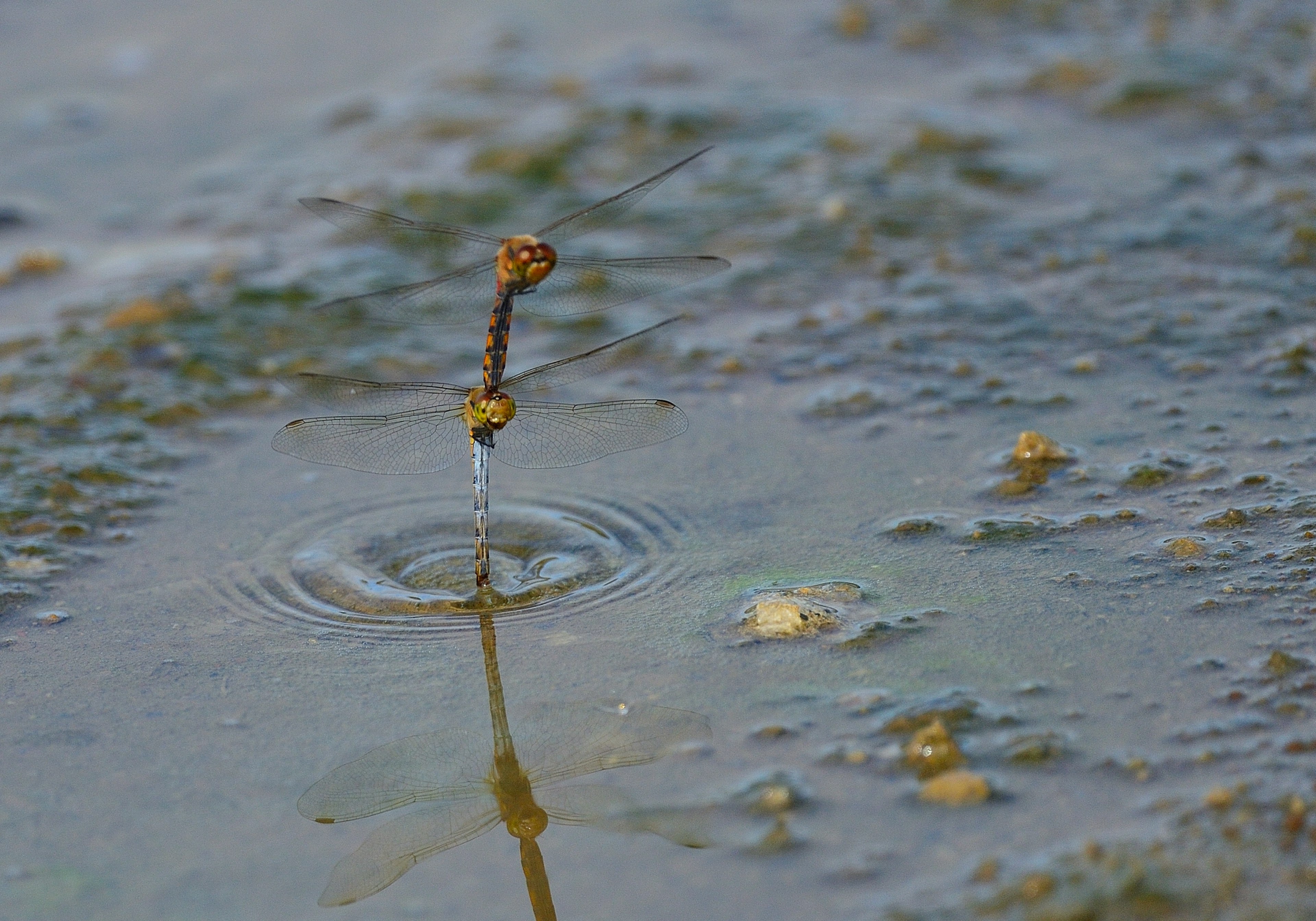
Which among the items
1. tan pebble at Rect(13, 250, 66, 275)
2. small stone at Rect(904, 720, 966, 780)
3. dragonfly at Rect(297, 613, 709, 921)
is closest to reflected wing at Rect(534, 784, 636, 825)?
dragonfly at Rect(297, 613, 709, 921)

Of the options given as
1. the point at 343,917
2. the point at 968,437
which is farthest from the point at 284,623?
the point at 968,437

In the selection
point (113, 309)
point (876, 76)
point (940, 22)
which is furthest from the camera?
point (940, 22)

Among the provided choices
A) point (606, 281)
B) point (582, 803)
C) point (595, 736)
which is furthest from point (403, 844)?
point (606, 281)

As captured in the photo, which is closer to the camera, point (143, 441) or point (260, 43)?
point (143, 441)

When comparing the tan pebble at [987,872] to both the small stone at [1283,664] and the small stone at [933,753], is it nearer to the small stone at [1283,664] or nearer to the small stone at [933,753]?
the small stone at [933,753]

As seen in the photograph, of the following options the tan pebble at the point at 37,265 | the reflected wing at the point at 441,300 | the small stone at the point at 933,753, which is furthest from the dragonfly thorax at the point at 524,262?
the tan pebble at the point at 37,265

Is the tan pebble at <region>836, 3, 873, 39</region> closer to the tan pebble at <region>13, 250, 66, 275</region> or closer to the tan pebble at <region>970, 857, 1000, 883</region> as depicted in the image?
the tan pebble at <region>13, 250, 66, 275</region>

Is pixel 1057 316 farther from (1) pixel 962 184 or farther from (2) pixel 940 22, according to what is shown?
(2) pixel 940 22
